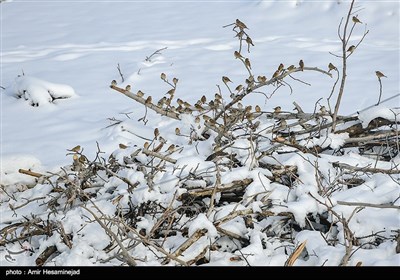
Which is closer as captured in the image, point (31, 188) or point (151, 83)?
point (31, 188)

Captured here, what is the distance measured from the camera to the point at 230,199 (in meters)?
2.76

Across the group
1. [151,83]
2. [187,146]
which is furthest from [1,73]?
[187,146]

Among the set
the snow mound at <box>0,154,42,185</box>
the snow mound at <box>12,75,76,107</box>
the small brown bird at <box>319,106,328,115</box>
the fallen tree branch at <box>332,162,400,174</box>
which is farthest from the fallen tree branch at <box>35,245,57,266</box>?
the snow mound at <box>12,75,76,107</box>

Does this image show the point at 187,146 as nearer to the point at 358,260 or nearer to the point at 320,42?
the point at 358,260

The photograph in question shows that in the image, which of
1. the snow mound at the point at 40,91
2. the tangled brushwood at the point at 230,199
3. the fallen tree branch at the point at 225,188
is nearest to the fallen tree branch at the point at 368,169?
the tangled brushwood at the point at 230,199

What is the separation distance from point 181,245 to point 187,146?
1033 mm

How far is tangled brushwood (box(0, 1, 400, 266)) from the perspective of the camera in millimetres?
2424

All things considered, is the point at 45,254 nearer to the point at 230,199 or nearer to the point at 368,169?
the point at 230,199

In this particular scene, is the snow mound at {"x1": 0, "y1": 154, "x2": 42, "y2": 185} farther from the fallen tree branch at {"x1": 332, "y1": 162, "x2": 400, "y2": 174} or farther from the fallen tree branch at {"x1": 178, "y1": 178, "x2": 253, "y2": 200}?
the fallen tree branch at {"x1": 332, "y1": 162, "x2": 400, "y2": 174}

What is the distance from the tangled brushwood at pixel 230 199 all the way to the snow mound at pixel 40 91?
1.60m

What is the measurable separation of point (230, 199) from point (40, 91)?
2692 millimetres

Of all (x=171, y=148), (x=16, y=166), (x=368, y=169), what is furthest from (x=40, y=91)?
(x=368, y=169)

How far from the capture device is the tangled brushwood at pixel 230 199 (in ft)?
7.95
